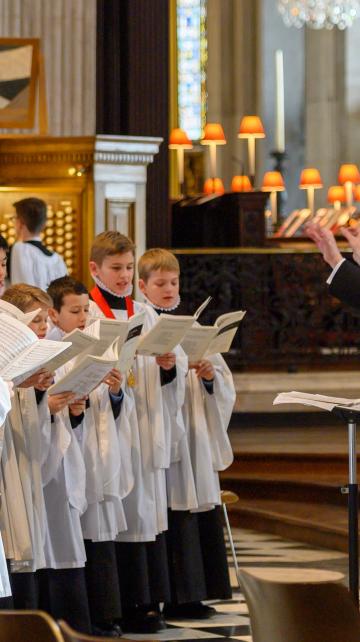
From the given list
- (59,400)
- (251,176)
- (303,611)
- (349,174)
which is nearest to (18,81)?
(251,176)

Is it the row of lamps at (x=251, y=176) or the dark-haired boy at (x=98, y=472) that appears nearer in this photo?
the dark-haired boy at (x=98, y=472)

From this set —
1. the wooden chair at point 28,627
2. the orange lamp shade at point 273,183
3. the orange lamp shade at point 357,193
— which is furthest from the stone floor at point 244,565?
the orange lamp shade at point 357,193

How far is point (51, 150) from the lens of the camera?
1088cm

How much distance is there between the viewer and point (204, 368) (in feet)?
22.9

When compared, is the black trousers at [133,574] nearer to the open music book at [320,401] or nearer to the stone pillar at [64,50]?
the open music book at [320,401]

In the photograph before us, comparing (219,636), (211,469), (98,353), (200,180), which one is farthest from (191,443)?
(200,180)

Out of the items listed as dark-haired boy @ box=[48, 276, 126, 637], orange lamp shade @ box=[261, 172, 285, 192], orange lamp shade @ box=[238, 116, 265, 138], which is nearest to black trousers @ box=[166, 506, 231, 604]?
dark-haired boy @ box=[48, 276, 126, 637]

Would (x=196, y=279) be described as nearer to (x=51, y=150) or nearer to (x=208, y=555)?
(x=51, y=150)

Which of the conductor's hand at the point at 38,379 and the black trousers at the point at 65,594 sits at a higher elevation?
the conductor's hand at the point at 38,379

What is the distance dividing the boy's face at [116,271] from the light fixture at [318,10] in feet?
43.8

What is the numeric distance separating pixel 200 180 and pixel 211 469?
14.5 metres

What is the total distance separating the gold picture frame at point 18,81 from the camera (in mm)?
10742

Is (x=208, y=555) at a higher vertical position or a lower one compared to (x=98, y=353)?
lower

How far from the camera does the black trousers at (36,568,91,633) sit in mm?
6039
